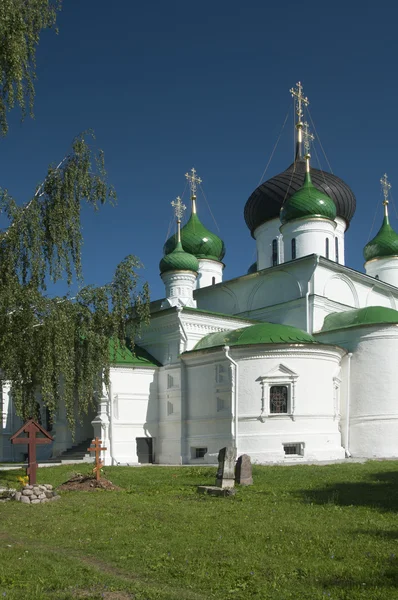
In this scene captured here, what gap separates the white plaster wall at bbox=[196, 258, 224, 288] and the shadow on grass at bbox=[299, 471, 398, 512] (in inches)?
664

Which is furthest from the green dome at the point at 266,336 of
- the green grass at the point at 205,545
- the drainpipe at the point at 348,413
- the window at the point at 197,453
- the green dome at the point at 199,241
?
the green dome at the point at 199,241

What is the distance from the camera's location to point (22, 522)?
8.68m

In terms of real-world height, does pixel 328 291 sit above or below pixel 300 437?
above

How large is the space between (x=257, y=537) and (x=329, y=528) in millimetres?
1005

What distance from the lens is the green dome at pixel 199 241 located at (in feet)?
96.1

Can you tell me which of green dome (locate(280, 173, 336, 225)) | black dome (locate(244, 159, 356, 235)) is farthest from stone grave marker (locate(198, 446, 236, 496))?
black dome (locate(244, 159, 356, 235))

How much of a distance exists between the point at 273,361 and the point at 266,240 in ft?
29.3

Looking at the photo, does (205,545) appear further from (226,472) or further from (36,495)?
(226,472)

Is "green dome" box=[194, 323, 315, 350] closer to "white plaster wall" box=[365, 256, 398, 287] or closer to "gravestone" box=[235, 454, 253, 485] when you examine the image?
"gravestone" box=[235, 454, 253, 485]

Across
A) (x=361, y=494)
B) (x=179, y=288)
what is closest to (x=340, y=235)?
(x=179, y=288)

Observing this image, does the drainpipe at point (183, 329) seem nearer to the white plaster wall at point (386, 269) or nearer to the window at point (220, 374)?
the window at point (220, 374)

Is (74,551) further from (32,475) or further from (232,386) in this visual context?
(232,386)

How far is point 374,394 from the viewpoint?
2078cm

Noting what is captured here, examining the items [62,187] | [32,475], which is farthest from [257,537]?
[62,187]
